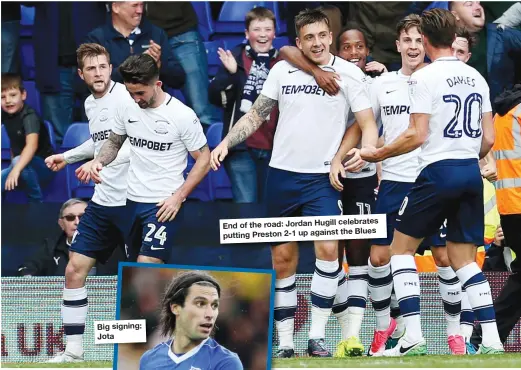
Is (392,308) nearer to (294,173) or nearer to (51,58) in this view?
(294,173)

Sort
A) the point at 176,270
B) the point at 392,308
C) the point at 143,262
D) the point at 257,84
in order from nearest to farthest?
the point at 176,270, the point at 143,262, the point at 392,308, the point at 257,84

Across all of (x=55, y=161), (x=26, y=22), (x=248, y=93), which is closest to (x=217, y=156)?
(x=55, y=161)

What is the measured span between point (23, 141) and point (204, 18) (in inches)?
75.2

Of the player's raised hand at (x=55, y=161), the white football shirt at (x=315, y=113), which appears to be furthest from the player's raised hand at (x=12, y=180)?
the white football shirt at (x=315, y=113)

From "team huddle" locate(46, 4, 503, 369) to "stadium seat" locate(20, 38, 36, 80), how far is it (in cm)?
191

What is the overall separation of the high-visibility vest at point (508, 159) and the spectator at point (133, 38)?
2.90 meters

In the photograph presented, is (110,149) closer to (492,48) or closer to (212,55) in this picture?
(212,55)

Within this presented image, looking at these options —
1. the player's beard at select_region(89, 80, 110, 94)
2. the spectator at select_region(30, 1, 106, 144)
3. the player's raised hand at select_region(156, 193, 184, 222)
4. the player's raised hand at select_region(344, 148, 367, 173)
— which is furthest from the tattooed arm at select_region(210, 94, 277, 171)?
the spectator at select_region(30, 1, 106, 144)

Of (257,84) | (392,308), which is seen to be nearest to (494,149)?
(392,308)

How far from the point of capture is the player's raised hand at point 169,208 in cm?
1034

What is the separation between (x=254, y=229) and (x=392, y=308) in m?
1.23

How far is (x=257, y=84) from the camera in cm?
1176

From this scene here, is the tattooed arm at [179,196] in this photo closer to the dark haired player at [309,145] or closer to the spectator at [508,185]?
the dark haired player at [309,145]

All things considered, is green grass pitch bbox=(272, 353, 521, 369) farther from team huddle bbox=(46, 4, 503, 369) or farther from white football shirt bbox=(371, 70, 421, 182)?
white football shirt bbox=(371, 70, 421, 182)
